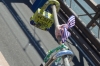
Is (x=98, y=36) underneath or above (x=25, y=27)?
underneath

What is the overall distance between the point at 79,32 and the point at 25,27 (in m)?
1.00

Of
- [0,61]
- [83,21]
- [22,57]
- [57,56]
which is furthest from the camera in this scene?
[83,21]

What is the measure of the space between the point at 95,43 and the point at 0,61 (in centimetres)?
171

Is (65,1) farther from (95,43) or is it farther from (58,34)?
(58,34)

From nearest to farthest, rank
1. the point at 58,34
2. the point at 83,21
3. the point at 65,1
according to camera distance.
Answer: the point at 58,34 → the point at 83,21 → the point at 65,1

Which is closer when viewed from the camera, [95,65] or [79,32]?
[95,65]

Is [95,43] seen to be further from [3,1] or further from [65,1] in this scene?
[3,1]

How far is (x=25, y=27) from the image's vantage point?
146 inches

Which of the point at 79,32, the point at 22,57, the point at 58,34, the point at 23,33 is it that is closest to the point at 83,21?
the point at 79,32

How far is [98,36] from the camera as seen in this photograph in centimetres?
379

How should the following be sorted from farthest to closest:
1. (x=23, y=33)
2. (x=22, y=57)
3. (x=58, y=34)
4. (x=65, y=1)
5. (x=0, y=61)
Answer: (x=65, y=1) → (x=23, y=33) → (x=22, y=57) → (x=0, y=61) → (x=58, y=34)

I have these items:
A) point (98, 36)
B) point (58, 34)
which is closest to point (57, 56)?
point (58, 34)

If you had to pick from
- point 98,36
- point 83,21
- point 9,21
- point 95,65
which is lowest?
point 95,65

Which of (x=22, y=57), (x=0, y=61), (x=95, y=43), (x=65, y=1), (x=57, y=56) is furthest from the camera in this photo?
(x=65, y=1)
